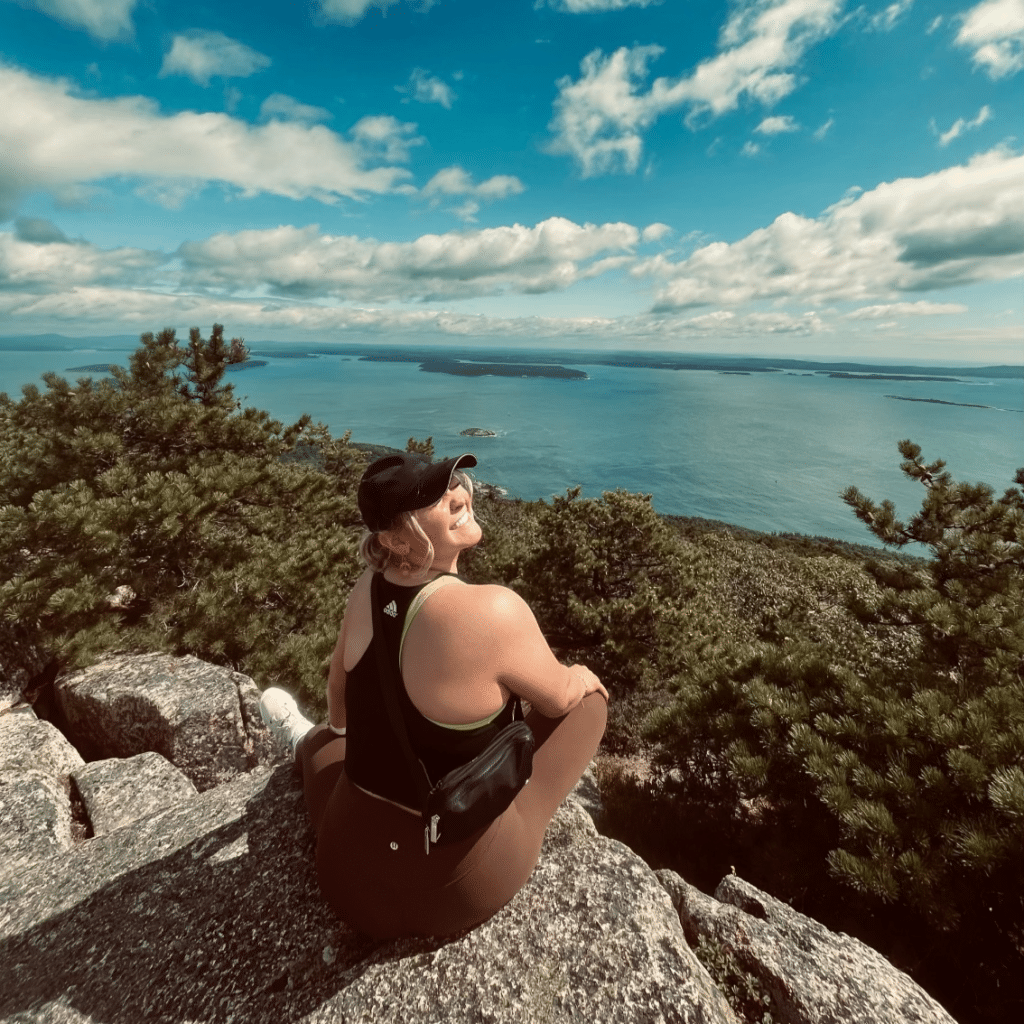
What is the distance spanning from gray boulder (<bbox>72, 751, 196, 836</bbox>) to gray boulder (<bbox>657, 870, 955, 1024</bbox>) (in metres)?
4.26

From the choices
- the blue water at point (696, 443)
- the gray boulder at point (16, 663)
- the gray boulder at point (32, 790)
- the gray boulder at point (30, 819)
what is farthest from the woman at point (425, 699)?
the blue water at point (696, 443)

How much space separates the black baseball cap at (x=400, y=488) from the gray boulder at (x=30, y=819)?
420cm

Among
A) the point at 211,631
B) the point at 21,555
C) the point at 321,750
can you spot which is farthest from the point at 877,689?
the point at 21,555

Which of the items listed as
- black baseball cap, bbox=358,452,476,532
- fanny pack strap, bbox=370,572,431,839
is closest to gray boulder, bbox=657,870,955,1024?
fanny pack strap, bbox=370,572,431,839

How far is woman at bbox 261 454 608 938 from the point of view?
2.02 metres

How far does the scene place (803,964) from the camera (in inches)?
109

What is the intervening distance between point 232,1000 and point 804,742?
195 inches

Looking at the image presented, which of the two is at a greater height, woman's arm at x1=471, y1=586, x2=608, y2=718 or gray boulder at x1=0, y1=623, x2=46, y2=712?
woman's arm at x1=471, y1=586, x2=608, y2=718

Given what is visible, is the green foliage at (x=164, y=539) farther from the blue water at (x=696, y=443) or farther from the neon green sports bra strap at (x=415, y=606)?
the blue water at (x=696, y=443)

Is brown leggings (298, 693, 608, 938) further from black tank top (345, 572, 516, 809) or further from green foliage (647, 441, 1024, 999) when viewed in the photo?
green foliage (647, 441, 1024, 999)

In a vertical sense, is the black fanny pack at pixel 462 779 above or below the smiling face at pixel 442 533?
below

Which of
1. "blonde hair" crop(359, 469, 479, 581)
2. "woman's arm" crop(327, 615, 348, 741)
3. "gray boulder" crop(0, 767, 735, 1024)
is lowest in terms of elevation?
"gray boulder" crop(0, 767, 735, 1024)

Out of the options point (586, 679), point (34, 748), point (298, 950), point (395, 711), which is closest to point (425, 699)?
point (395, 711)

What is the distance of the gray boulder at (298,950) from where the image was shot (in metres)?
2.38
